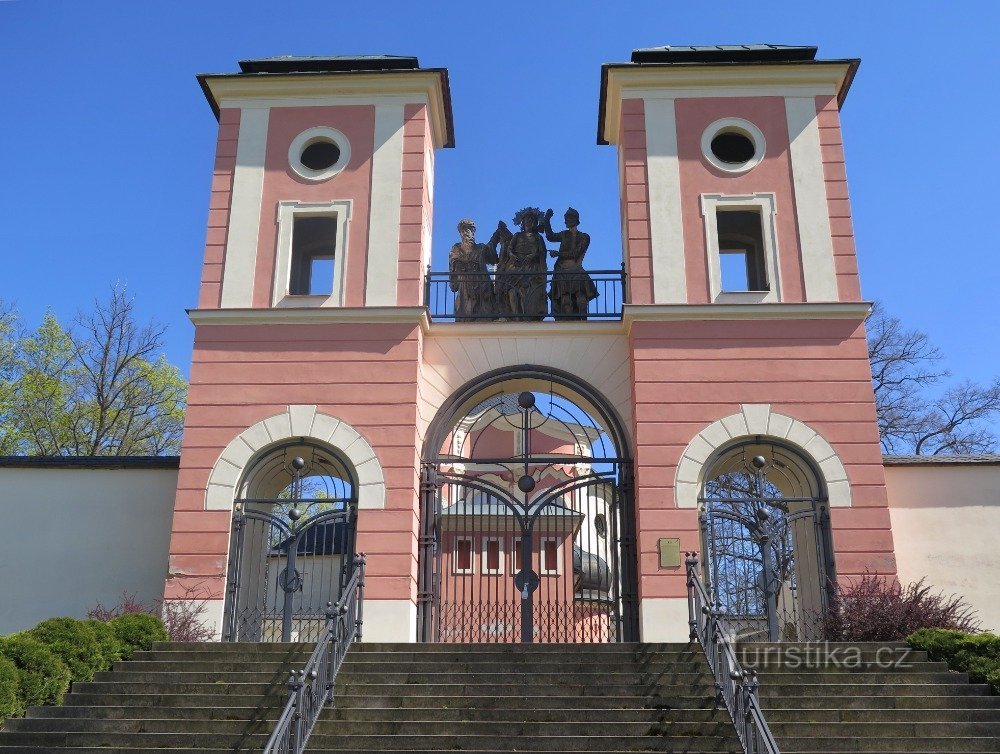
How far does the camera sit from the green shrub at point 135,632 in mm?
13234

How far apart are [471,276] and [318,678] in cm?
855

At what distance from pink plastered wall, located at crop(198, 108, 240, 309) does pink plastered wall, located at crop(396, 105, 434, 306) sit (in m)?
2.78

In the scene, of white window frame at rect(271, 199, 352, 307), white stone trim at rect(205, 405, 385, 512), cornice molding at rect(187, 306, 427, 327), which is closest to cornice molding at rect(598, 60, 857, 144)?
white window frame at rect(271, 199, 352, 307)

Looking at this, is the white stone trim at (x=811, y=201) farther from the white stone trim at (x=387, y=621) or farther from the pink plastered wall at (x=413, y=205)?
the white stone trim at (x=387, y=621)

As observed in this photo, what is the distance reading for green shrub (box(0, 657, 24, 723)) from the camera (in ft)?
37.4

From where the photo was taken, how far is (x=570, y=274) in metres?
18.1

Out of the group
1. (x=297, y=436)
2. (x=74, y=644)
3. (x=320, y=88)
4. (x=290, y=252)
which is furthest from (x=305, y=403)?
(x=320, y=88)

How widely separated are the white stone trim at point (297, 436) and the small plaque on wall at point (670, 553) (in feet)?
13.0

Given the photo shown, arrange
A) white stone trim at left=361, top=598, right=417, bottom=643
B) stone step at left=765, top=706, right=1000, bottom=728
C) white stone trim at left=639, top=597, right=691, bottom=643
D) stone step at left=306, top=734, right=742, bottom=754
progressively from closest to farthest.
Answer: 1. stone step at left=306, top=734, right=742, bottom=754
2. stone step at left=765, top=706, right=1000, bottom=728
3. white stone trim at left=639, top=597, right=691, bottom=643
4. white stone trim at left=361, top=598, right=417, bottom=643

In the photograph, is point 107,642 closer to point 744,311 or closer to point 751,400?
point 751,400

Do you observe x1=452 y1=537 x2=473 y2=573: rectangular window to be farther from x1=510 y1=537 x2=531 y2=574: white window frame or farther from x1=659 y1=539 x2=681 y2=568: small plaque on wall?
Answer: x1=659 y1=539 x2=681 y2=568: small plaque on wall

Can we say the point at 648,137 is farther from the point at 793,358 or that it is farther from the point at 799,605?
the point at 799,605

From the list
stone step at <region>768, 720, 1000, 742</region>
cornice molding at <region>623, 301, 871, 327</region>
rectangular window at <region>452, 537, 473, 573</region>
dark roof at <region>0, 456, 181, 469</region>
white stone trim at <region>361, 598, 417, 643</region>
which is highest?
cornice molding at <region>623, 301, 871, 327</region>

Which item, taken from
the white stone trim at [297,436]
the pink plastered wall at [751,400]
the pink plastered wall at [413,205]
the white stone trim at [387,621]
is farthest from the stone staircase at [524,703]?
the pink plastered wall at [413,205]
